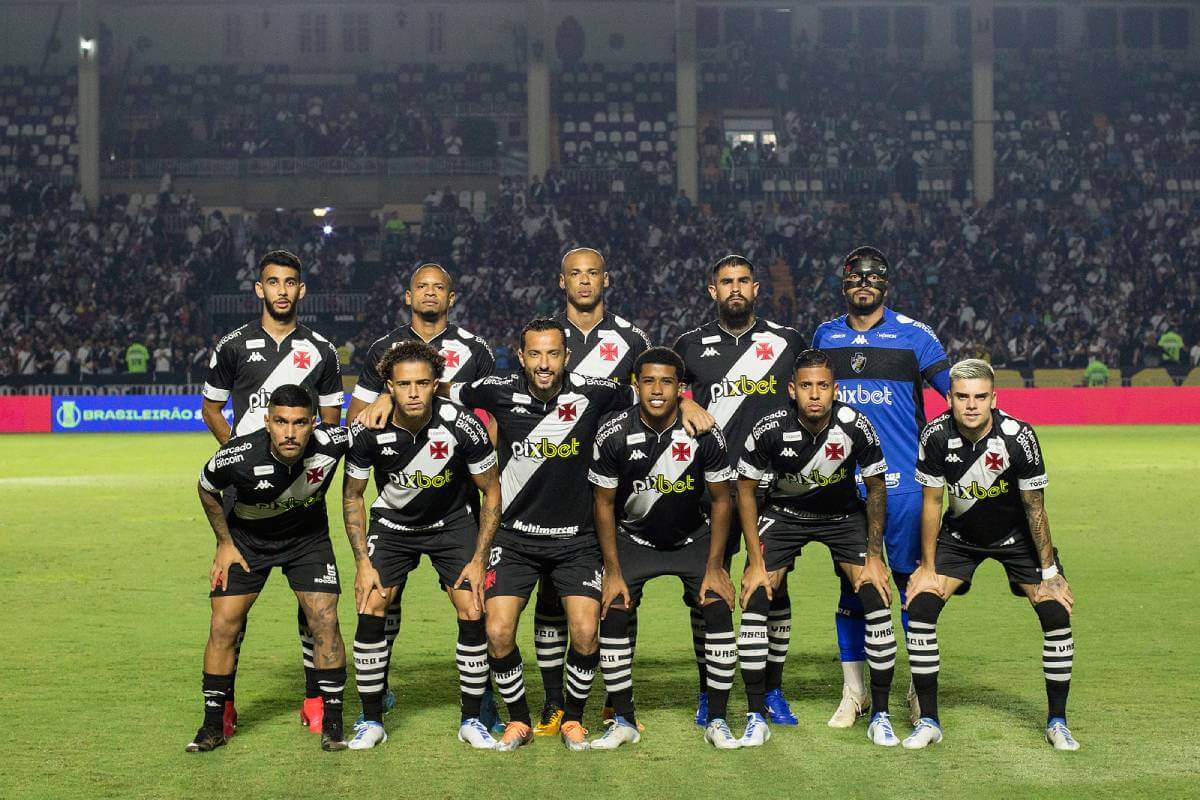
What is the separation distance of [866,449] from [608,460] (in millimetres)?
1315

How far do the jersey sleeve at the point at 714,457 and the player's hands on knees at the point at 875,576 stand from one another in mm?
875

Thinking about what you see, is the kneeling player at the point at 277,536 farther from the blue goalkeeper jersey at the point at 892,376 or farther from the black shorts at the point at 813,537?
the blue goalkeeper jersey at the point at 892,376

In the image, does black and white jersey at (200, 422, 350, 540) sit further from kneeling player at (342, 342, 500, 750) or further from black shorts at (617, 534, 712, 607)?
black shorts at (617, 534, 712, 607)

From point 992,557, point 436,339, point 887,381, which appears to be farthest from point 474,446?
point 992,557

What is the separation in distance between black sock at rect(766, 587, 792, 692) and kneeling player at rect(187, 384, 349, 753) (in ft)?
7.50

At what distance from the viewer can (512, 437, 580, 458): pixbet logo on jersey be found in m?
7.85

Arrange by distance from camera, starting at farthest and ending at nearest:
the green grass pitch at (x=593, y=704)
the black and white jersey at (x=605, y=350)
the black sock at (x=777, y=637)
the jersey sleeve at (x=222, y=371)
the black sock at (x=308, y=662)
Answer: the jersey sleeve at (x=222, y=371)
the black and white jersey at (x=605, y=350)
the black sock at (x=777, y=637)
the black sock at (x=308, y=662)
the green grass pitch at (x=593, y=704)

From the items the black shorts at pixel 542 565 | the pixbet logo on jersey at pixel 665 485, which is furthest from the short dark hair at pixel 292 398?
the pixbet logo on jersey at pixel 665 485

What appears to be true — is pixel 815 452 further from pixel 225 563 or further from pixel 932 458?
pixel 225 563

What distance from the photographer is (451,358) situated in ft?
29.0

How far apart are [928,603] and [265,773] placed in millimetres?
3296

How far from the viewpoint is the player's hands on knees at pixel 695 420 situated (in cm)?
759

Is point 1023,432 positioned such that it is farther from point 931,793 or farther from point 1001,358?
point 1001,358

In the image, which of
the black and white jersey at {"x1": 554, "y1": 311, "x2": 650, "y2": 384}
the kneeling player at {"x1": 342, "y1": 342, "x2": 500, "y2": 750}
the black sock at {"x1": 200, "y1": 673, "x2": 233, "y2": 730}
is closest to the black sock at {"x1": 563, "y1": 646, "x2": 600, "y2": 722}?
the kneeling player at {"x1": 342, "y1": 342, "x2": 500, "y2": 750}
